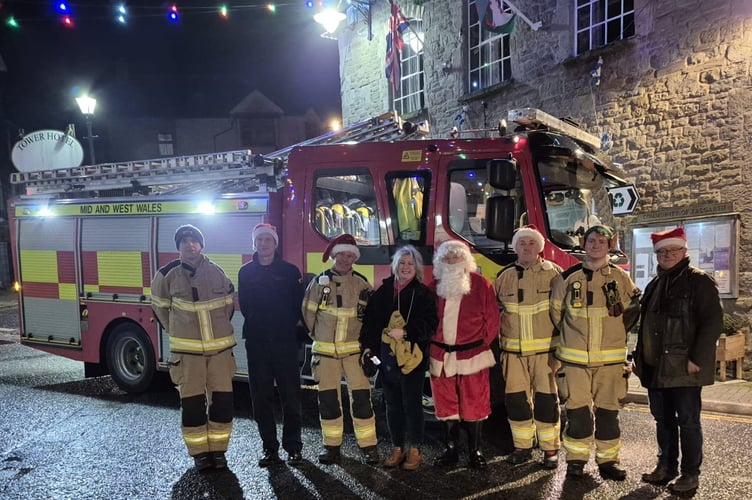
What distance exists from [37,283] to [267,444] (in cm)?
445

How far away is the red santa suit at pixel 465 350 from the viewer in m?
3.75

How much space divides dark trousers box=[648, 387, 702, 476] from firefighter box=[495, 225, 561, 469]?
2.36ft

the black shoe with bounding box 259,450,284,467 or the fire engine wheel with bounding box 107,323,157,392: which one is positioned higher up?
the fire engine wheel with bounding box 107,323,157,392

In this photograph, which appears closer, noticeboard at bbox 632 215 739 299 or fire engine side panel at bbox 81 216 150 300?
fire engine side panel at bbox 81 216 150 300

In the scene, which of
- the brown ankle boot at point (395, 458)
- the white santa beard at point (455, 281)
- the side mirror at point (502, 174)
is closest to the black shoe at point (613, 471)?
the brown ankle boot at point (395, 458)

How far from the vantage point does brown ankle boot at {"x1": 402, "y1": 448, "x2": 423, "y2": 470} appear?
382 centimetres

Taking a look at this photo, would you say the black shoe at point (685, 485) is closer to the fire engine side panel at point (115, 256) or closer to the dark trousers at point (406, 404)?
the dark trousers at point (406, 404)

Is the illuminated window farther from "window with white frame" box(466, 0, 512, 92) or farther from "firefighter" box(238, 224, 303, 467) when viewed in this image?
"firefighter" box(238, 224, 303, 467)

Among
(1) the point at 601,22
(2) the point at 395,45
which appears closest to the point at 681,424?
(1) the point at 601,22

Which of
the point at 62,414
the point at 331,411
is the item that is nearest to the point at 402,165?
the point at 331,411

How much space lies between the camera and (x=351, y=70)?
14133 mm

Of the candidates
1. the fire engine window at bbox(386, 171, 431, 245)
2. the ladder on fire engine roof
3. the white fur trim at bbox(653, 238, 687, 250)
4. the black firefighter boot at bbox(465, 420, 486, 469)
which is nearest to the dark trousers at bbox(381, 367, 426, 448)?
the black firefighter boot at bbox(465, 420, 486, 469)

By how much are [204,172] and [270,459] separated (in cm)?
344

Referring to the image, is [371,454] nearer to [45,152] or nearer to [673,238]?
[673,238]
